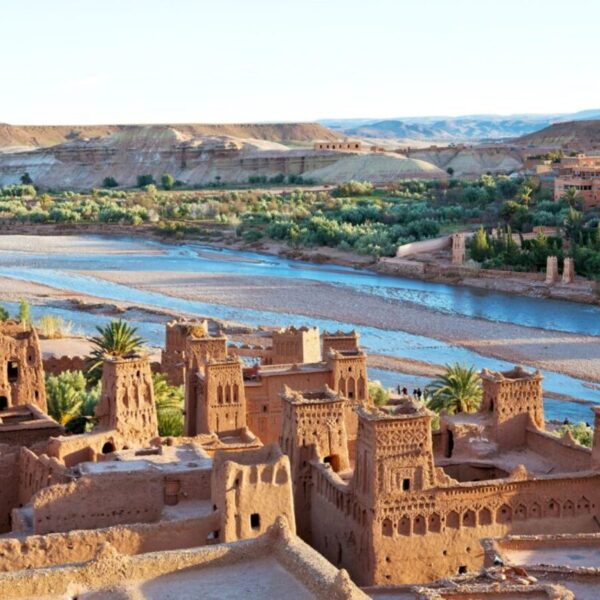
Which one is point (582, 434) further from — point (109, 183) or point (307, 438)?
point (109, 183)

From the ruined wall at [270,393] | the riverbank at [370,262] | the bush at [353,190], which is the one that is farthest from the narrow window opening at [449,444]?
the bush at [353,190]

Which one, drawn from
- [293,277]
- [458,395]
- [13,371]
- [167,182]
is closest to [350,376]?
[458,395]

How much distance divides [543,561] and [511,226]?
60.2 meters

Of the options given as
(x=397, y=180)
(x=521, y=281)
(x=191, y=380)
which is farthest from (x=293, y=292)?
(x=397, y=180)

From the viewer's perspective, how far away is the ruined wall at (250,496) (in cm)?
1852

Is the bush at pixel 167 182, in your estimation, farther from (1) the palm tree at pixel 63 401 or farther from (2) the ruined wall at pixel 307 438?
(2) the ruined wall at pixel 307 438

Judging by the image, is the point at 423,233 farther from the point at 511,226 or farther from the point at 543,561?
the point at 543,561

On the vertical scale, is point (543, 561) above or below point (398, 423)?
below

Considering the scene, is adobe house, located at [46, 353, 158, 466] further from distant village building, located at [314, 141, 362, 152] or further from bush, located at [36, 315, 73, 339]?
distant village building, located at [314, 141, 362, 152]

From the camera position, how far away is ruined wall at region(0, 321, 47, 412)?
27953mm

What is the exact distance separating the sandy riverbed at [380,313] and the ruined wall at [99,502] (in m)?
24.7

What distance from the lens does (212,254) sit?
8106cm

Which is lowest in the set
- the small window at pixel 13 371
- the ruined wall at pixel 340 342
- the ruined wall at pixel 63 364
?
the ruined wall at pixel 63 364

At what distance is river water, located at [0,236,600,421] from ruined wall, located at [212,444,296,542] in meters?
18.0
